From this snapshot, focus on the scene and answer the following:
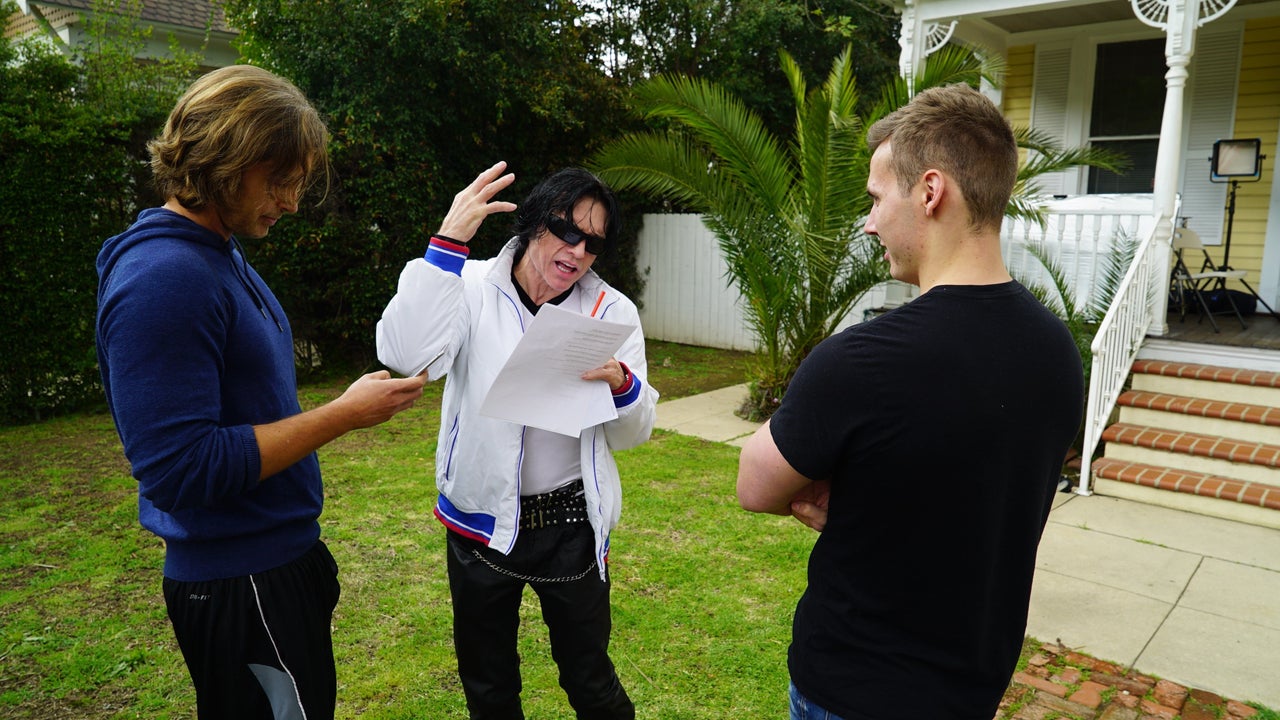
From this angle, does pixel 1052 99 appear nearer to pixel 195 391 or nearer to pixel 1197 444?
pixel 1197 444

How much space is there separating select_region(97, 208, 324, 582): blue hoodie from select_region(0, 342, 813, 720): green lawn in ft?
5.43

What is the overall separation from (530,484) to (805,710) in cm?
102

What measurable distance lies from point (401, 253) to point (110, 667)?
248 inches

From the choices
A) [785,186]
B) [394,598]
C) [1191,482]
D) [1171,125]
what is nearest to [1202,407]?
[1191,482]

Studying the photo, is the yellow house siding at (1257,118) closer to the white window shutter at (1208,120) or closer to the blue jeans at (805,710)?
the white window shutter at (1208,120)

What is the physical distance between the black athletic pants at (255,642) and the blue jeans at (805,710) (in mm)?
1026

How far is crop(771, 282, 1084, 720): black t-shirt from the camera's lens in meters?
1.21

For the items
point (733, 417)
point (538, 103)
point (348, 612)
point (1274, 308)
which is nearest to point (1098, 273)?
point (1274, 308)

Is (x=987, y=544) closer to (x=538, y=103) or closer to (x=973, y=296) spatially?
(x=973, y=296)

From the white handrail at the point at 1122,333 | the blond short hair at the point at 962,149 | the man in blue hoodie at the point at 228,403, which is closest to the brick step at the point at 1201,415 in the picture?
the white handrail at the point at 1122,333

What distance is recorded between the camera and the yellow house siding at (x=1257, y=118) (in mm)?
8422

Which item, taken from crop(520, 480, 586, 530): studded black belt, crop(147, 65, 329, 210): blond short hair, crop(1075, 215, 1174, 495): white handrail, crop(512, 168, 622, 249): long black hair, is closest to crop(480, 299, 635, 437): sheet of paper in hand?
crop(520, 480, 586, 530): studded black belt

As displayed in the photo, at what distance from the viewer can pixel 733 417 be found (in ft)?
25.6

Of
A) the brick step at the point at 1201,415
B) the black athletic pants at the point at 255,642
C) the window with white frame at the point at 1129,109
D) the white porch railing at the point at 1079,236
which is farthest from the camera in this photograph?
the window with white frame at the point at 1129,109
